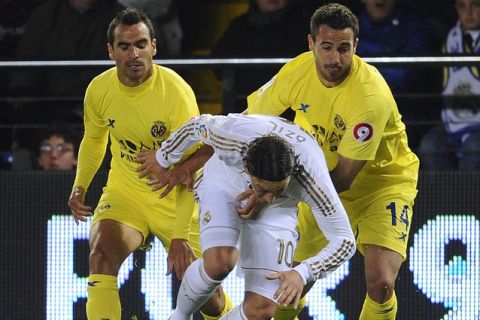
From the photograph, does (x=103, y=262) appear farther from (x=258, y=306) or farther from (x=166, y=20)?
(x=166, y=20)

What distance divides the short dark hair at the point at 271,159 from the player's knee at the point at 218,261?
0.48 m

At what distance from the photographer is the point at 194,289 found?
272 inches

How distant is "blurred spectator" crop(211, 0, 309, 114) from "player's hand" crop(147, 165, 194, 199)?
210 cm

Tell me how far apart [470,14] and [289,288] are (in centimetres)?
380

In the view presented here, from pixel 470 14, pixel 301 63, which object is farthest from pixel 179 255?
pixel 470 14

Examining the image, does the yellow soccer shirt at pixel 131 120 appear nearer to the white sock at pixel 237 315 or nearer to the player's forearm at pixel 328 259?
the white sock at pixel 237 315

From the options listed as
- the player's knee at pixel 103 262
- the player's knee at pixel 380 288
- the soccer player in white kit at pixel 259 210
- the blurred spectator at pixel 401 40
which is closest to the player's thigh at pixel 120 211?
the player's knee at pixel 103 262

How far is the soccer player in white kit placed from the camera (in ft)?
21.5

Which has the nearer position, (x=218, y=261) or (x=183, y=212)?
(x=218, y=261)

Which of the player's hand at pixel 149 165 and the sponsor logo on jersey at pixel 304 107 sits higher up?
the sponsor logo on jersey at pixel 304 107

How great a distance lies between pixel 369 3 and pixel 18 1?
2705 millimetres

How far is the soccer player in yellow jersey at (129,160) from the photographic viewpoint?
7.55 metres

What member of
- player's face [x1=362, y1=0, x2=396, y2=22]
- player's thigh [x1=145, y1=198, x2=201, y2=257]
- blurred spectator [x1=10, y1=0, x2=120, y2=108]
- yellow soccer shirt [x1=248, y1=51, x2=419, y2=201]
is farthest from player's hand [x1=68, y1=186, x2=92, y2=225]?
player's face [x1=362, y1=0, x2=396, y2=22]

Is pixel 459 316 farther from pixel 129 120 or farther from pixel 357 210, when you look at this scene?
pixel 129 120
